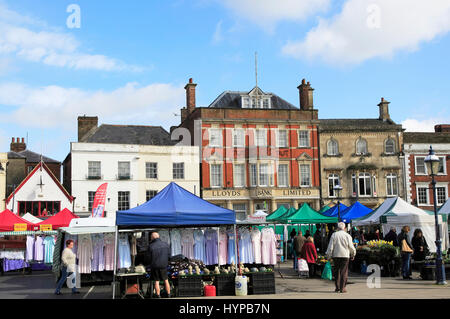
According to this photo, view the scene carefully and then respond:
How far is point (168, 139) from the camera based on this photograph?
4438cm

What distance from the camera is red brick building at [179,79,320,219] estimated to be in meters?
42.0

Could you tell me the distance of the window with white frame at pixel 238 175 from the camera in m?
42.4

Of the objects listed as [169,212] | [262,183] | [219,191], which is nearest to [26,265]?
[169,212]

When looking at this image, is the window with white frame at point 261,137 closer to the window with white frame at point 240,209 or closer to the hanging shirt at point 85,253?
the window with white frame at point 240,209

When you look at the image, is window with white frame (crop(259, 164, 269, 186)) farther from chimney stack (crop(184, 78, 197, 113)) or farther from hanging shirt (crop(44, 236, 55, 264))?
hanging shirt (crop(44, 236, 55, 264))

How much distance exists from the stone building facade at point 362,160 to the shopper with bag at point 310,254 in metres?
23.7

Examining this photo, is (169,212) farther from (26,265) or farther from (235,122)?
(235,122)

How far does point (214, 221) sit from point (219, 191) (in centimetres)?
2706

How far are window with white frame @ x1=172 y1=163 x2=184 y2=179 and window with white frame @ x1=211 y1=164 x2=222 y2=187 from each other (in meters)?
2.48

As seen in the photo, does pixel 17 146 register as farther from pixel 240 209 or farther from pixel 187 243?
pixel 187 243

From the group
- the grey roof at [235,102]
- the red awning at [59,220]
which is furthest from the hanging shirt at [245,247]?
the grey roof at [235,102]

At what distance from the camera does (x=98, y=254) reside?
18.5 meters

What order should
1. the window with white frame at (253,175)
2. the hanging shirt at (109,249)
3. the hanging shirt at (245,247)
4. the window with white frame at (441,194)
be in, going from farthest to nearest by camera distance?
the window with white frame at (441,194), the window with white frame at (253,175), the hanging shirt at (245,247), the hanging shirt at (109,249)

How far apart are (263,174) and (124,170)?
11.1m
